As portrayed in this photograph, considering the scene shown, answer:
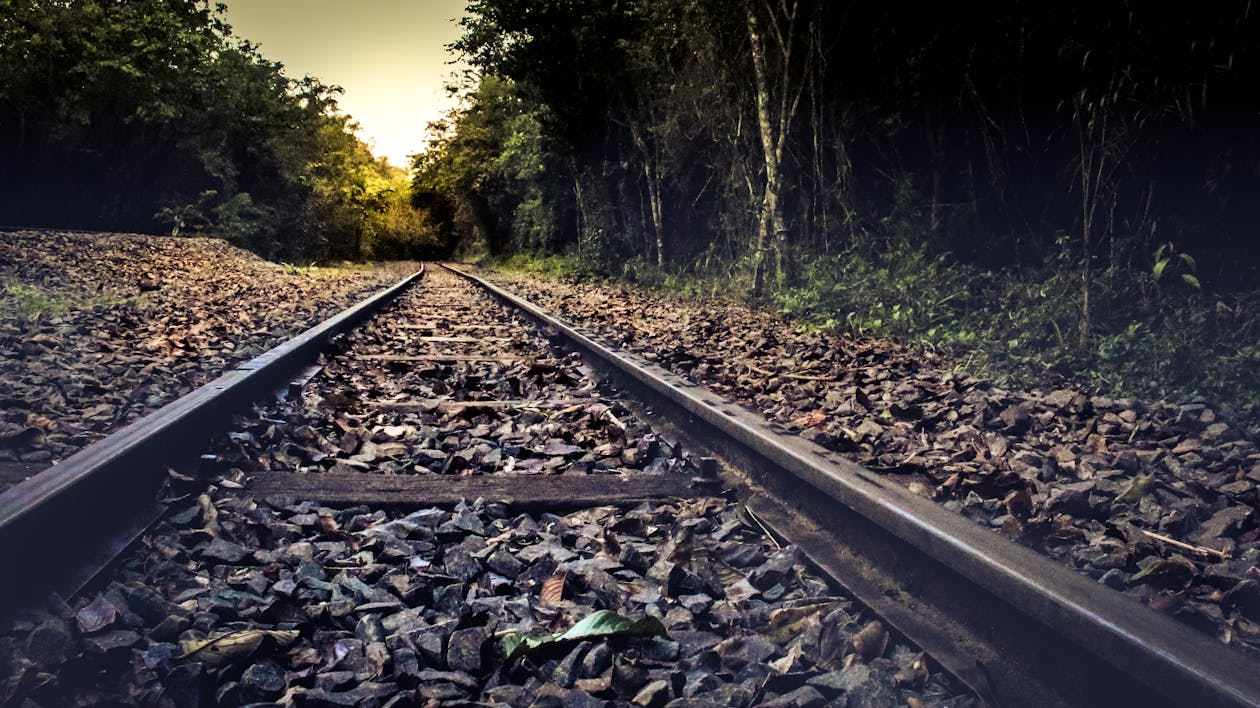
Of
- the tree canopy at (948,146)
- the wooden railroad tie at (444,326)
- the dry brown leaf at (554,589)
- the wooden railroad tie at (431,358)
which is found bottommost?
the wooden railroad tie at (444,326)

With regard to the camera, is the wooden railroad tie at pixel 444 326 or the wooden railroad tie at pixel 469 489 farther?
the wooden railroad tie at pixel 444 326

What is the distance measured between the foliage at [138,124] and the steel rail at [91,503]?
20.7 meters

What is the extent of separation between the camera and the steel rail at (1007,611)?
1.34 metres

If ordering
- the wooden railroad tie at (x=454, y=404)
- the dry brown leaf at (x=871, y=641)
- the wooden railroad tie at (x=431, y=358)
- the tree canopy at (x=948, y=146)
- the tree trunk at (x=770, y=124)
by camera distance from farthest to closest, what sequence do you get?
the tree trunk at (x=770, y=124) → the wooden railroad tie at (x=431, y=358) → the tree canopy at (x=948, y=146) → the wooden railroad tie at (x=454, y=404) → the dry brown leaf at (x=871, y=641)

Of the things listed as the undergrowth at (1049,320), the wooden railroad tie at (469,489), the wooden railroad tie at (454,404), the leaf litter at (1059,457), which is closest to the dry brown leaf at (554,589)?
the wooden railroad tie at (469,489)

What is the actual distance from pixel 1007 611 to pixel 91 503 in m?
2.41

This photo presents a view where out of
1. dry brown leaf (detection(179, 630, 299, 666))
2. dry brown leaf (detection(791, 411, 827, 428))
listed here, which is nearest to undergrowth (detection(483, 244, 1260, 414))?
dry brown leaf (detection(791, 411, 827, 428))

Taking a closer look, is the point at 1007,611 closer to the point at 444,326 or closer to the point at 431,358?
the point at 431,358

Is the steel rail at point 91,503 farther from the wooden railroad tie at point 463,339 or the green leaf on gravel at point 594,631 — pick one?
the wooden railroad tie at point 463,339

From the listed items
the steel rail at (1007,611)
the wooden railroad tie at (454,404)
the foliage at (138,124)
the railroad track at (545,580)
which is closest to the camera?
the steel rail at (1007,611)

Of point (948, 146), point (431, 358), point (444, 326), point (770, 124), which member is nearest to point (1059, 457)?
point (431, 358)

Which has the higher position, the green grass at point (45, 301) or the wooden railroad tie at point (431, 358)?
the green grass at point (45, 301)

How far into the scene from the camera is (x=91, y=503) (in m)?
2.20

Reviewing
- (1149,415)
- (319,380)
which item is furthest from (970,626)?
(319,380)
